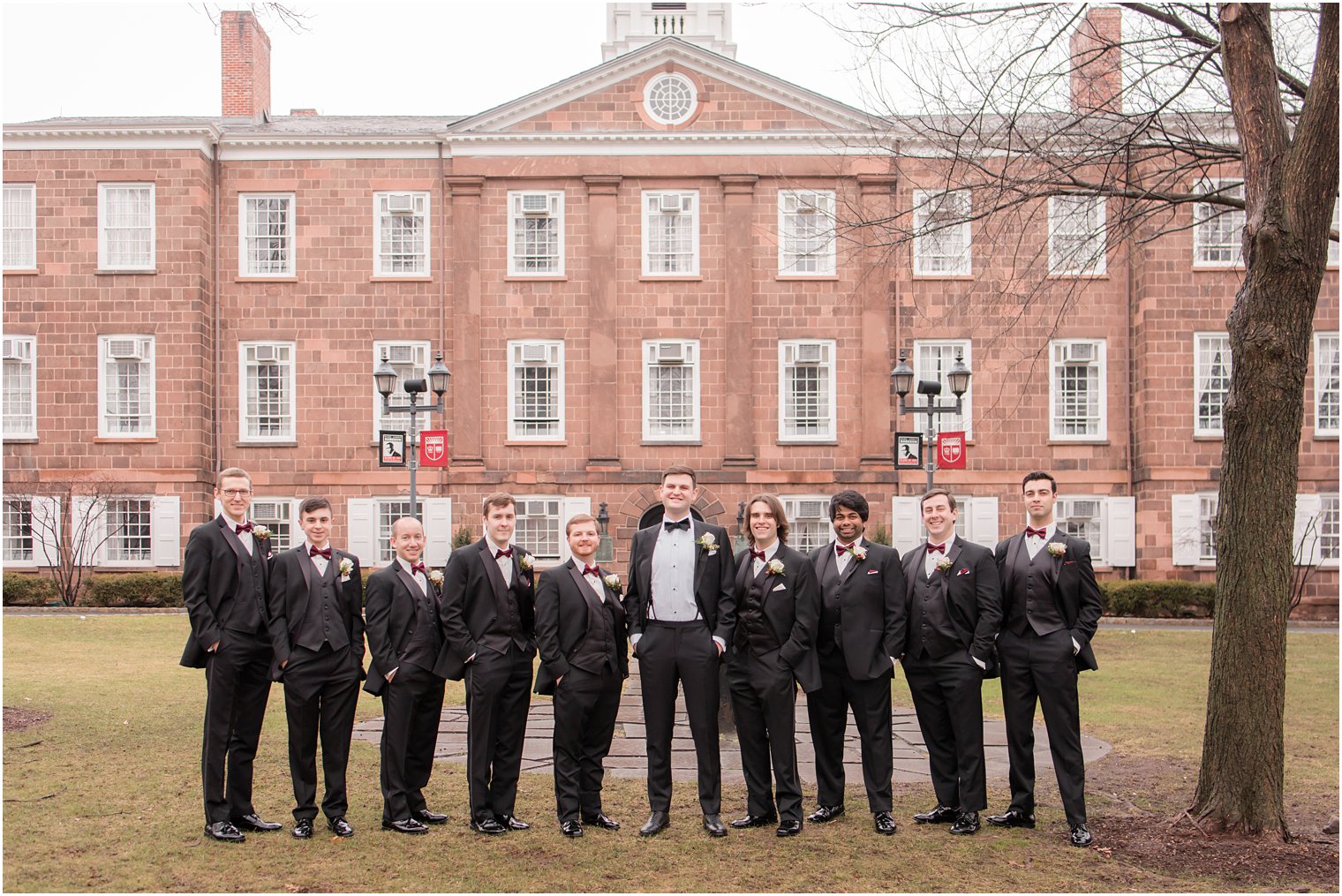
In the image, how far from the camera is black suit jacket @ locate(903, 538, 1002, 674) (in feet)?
27.6

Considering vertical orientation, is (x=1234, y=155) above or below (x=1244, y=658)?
above

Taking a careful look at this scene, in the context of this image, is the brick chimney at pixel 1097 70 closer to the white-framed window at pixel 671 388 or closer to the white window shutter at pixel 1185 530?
the white-framed window at pixel 671 388

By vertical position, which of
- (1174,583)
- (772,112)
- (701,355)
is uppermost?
(772,112)

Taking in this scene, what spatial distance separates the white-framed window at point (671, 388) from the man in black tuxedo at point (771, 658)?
18.9 metres

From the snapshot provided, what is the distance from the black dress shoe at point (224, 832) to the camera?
7.69 m

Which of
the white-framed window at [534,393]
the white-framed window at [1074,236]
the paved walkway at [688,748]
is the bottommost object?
the paved walkway at [688,748]

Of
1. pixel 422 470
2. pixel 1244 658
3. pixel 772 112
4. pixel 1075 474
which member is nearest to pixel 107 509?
pixel 422 470

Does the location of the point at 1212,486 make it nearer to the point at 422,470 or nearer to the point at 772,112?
the point at 772,112

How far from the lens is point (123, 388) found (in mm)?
27219

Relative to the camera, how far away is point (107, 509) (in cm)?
2692

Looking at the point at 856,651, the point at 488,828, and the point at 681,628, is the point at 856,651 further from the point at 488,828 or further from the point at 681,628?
the point at 488,828

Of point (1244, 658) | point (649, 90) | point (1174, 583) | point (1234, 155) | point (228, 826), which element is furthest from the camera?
point (649, 90)

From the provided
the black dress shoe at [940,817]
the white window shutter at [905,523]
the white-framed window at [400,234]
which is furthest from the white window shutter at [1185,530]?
the black dress shoe at [940,817]

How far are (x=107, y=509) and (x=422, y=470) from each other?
6402 mm
